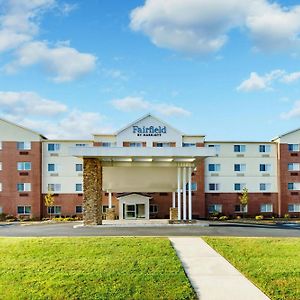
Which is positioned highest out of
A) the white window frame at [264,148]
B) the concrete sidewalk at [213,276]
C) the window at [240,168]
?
the white window frame at [264,148]

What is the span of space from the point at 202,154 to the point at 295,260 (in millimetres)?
13621

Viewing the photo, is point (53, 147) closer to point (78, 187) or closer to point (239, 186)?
point (78, 187)

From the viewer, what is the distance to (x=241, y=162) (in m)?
44.3

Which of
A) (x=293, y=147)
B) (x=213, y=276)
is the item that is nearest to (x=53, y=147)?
(x=293, y=147)

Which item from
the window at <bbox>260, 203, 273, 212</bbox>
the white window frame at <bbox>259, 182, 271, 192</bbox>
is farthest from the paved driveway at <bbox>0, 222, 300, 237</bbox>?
the white window frame at <bbox>259, 182, 271, 192</bbox>

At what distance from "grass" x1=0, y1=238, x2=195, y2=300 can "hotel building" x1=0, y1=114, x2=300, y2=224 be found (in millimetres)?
21930

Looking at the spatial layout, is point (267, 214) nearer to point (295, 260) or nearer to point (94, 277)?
point (295, 260)

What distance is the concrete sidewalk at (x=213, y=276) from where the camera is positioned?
1006 cm

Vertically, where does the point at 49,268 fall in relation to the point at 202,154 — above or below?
below

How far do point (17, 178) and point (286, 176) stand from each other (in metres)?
28.5

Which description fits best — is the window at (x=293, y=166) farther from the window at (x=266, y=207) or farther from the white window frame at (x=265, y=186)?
the window at (x=266, y=207)

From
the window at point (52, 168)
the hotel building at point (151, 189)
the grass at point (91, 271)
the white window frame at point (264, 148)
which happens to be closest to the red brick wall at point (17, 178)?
the hotel building at point (151, 189)

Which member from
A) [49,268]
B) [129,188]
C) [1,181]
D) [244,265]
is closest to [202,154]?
[129,188]

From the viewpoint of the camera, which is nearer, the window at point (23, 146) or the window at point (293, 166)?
the window at point (23, 146)
